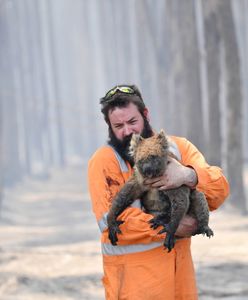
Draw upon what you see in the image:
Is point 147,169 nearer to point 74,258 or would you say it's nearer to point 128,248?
point 128,248

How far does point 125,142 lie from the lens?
338cm

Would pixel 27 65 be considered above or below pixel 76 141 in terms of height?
above

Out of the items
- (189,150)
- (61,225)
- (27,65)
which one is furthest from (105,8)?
(189,150)

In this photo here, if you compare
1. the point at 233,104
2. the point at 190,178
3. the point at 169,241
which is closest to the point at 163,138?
the point at 190,178

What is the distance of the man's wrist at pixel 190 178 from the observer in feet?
10.4

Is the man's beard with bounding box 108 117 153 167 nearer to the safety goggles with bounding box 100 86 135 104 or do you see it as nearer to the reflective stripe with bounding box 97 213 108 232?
the safety goggles with bounding box 100 86 135 104

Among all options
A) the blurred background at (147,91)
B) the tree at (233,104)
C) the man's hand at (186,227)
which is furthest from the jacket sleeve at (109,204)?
the tree at (233,104)

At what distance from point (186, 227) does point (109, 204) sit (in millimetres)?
404

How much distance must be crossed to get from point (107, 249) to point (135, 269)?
176mm

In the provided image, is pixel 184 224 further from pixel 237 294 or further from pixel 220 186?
pixel 237 294

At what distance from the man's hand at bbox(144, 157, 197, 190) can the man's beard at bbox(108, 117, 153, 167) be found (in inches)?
10.2

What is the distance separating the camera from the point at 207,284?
23.4ft

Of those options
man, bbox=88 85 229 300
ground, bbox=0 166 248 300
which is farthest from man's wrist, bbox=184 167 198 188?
ground, bbox=0 166 248 300

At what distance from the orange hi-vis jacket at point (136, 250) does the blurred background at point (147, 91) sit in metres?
3.82
